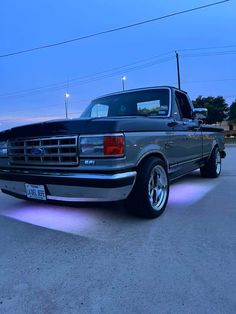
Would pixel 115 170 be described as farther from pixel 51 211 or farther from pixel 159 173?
pixel 51 211

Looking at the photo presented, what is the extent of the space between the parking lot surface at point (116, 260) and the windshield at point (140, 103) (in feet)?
5.10

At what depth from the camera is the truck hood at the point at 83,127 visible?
10.9 feet

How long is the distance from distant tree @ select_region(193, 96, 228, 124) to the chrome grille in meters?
57.2

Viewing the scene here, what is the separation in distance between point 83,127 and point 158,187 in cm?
150

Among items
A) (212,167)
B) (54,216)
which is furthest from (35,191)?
(212,167)

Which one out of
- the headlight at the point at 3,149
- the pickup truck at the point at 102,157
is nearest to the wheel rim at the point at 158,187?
the pickup truck at the point at 102,157

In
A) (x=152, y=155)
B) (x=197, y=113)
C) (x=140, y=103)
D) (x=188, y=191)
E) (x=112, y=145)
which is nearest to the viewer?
(x=112, y=145)

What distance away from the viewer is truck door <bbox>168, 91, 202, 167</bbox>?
15.6ft

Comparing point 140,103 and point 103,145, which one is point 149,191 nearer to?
point 103,145

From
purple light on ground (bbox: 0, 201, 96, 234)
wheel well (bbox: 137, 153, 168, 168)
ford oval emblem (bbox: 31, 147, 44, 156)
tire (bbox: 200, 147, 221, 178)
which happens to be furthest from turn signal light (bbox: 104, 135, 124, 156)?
tire (bbox: 200, 147, 221, 178)

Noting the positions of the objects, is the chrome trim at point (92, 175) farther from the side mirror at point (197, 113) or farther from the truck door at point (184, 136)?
the side mirror at point (197, 113)

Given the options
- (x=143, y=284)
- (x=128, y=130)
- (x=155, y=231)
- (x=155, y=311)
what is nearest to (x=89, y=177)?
(x=128, y=130)

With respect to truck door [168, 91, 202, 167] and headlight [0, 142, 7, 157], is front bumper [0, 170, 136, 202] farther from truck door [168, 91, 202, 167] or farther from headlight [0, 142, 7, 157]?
truck door [168, 91, 202, 167]

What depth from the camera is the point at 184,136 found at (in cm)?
514
